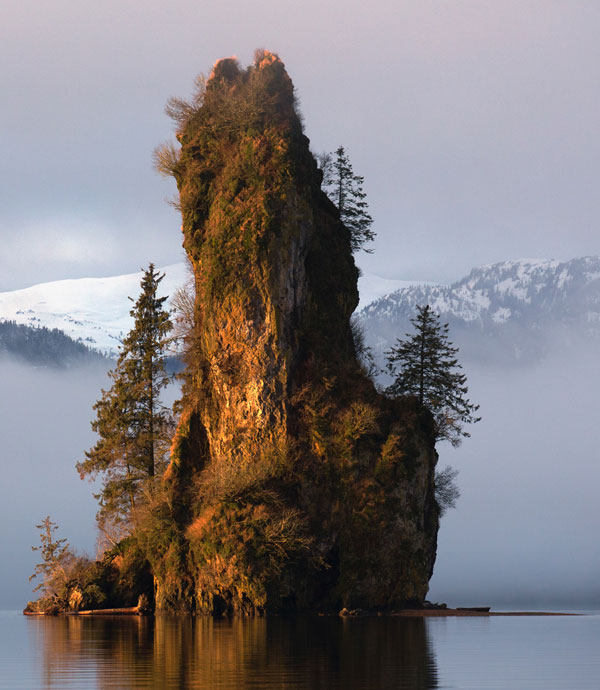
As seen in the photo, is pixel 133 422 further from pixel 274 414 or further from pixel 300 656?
pixel 300 656

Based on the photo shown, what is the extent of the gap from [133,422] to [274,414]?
15.9 meters

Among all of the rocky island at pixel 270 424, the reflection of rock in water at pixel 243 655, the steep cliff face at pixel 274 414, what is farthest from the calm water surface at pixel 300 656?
the steep cliff face at pixel 274 414

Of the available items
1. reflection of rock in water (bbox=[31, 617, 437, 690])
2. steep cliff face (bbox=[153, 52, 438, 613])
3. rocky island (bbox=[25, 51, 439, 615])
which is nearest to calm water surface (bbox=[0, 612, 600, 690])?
reflection of rock in water (bbox=[31, 617, 437, 690])

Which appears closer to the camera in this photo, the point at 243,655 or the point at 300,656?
the point at 300,656

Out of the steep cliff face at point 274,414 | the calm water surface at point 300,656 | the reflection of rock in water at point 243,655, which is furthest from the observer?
the steep cliff face at point 274,414

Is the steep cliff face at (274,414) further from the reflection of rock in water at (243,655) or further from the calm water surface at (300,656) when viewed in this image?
the reflection of rock in water at (243,655)

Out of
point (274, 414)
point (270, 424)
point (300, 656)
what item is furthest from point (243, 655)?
point (274, 414)

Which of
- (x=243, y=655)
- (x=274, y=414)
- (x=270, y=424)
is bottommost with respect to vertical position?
(x=243, y=655)

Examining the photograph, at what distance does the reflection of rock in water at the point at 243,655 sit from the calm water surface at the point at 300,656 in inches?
1.4

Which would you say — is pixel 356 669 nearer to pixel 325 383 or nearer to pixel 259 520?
pixel 259 520

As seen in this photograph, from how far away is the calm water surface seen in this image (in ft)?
91.8

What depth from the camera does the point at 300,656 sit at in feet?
114

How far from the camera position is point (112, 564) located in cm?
7581

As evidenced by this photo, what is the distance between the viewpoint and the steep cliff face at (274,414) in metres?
67.7
